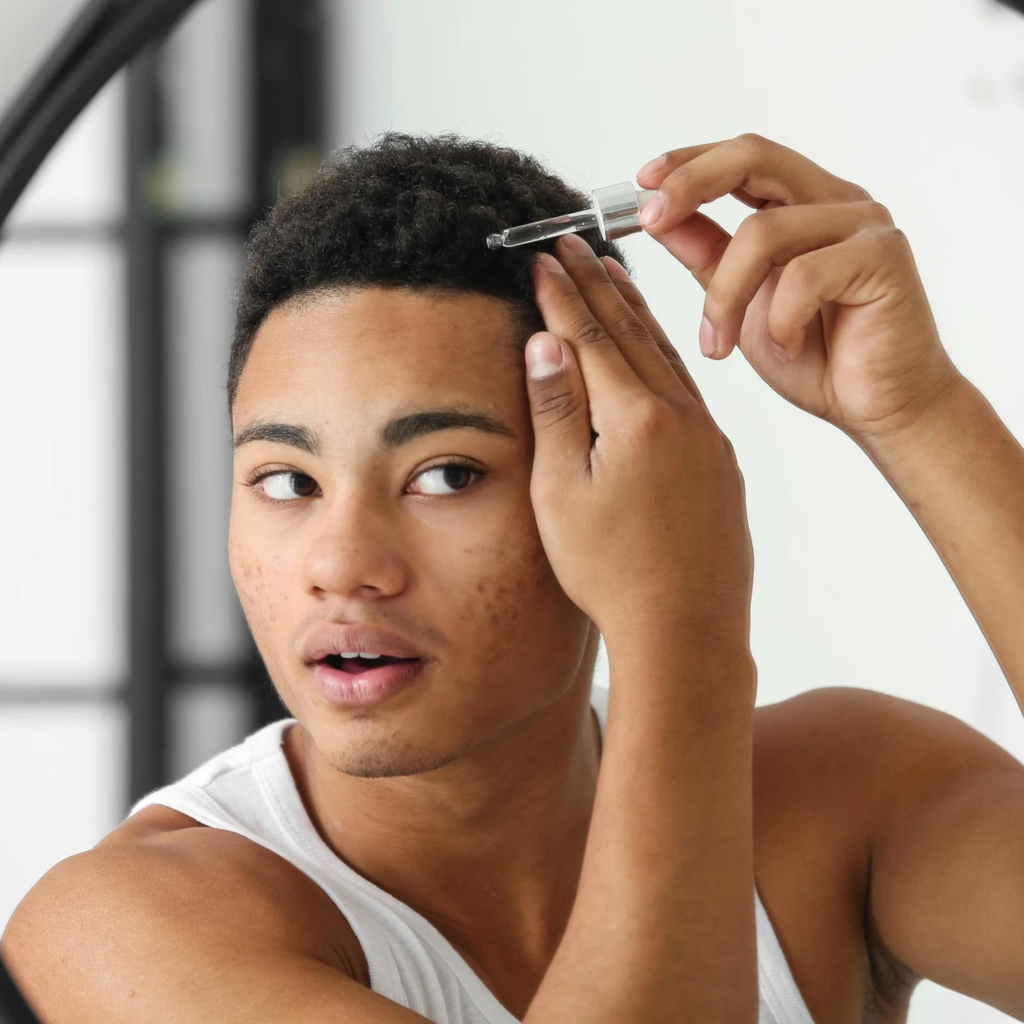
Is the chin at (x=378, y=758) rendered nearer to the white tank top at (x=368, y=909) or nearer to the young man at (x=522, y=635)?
the young man at (x=522, y=635)

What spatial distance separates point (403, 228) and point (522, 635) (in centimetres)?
31

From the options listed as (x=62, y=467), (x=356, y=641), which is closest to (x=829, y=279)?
(x=356, y=641)

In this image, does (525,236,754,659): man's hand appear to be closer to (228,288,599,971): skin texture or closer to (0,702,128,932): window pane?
(228,288,599,971): skin texture

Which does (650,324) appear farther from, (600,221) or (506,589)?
(506,589)

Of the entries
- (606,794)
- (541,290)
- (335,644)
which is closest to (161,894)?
(335,644)

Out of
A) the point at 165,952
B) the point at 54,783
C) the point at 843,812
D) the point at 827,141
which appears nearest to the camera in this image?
the point at 165,952

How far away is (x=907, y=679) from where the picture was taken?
8.30ft

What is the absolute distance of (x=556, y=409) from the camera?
86 cm

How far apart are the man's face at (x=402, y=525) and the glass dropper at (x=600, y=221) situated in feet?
0.18

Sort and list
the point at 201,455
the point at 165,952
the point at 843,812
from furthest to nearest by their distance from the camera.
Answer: the point at 201,455, the point at 843,812, the point at 165,952

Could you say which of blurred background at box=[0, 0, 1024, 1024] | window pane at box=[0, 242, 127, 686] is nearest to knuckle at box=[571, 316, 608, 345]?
blurred background at box=[0, 0, 1024, 1024]

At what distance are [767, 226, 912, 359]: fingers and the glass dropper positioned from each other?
0.13 m

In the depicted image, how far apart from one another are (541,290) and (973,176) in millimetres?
1927

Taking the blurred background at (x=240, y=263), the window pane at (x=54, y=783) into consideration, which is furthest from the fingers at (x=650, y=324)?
the window pane at (x=54, y=783)
